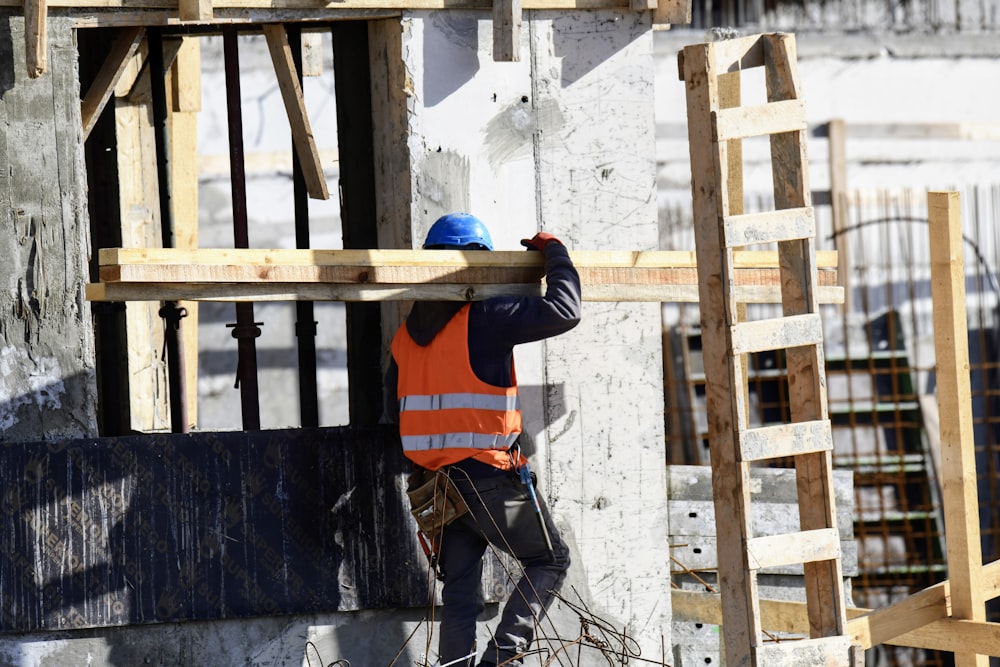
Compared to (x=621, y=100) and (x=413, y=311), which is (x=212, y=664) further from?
(x=621, y=100)

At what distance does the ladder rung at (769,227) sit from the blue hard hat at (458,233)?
1.14 m

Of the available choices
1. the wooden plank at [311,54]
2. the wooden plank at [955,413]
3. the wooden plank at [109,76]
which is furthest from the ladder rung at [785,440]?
the wooden plank at [311,54]

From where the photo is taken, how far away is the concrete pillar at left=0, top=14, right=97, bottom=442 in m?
5.52

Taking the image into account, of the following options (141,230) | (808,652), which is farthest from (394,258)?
(141,230)

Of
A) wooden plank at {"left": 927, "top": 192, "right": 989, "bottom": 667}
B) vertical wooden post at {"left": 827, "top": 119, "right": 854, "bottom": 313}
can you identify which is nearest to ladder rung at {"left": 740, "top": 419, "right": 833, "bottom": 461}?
Result: wooden plank at {"left": 927, "top": 192, "right": 989, "bottom": 667}

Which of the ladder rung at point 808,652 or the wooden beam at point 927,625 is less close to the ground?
the ladder rung at point 808,652

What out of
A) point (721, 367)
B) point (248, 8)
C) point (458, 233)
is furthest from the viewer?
point (248, 8)

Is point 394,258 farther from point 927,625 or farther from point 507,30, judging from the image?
point 927,625

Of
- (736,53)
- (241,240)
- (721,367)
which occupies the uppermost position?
(736,53)

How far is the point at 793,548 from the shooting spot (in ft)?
15.8

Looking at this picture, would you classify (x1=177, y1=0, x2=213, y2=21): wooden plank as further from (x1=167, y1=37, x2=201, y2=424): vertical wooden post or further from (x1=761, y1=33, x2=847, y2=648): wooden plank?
(x1=167, y1=37, x2=201, y2=424): vertical wooden post

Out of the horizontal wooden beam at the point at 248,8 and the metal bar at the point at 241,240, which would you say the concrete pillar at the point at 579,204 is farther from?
the metal bar at the point at 241,240

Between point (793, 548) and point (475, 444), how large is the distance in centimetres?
134

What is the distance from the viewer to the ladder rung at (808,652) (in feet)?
15.4
